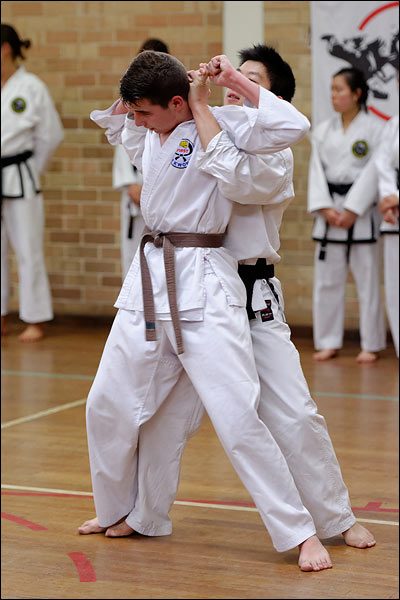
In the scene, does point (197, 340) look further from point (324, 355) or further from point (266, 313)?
point (324, 355)

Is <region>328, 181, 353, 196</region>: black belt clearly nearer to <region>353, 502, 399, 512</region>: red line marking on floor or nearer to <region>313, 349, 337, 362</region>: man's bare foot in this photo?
<region>313, 349, 337, 362</region>: man's bare foot

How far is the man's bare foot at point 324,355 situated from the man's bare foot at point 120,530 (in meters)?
3.41

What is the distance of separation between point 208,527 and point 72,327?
4.47m

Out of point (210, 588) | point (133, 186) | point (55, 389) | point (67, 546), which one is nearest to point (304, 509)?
point (210, 588)

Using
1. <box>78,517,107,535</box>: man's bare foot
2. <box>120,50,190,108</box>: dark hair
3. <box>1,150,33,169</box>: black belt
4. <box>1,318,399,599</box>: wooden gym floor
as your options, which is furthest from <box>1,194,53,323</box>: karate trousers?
<box>120,50,190,108</box>: dark hair

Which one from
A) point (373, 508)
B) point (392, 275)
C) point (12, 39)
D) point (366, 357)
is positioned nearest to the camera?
point (373, 508)

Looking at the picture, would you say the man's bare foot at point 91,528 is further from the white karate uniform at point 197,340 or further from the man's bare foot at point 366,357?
the man's bare foot at point 366,357

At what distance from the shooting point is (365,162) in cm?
658

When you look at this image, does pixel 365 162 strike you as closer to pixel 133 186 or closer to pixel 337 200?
pixel 337 200

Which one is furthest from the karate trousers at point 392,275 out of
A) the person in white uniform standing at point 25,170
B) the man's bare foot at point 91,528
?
the man's bare foot at point 91,528

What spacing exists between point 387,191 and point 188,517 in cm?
318

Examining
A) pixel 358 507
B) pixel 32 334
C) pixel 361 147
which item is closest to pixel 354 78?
pixel 361 147

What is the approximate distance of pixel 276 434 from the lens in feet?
9.86

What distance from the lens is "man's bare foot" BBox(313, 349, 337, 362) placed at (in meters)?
6.54
